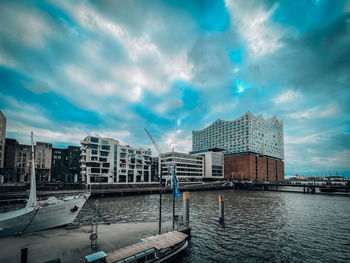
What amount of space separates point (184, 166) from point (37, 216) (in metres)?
123

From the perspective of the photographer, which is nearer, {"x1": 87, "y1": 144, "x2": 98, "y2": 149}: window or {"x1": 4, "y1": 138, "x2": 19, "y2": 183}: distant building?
{"x1": 87, "y1": 144, "x2": 98, "y2": 149}: window

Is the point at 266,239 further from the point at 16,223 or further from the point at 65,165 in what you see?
the point at 65,165

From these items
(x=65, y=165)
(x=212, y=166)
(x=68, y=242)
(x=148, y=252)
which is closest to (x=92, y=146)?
(x=65, y=165)

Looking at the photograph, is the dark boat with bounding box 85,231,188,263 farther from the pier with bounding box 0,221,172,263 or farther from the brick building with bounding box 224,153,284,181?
the brick building with bounding box 224,153,284,181

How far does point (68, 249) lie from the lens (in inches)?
692

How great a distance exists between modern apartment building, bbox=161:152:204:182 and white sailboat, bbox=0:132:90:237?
345 feet

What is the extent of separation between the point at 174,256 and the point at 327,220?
126 feet

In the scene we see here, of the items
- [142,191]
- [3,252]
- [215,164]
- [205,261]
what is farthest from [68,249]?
[215,164]

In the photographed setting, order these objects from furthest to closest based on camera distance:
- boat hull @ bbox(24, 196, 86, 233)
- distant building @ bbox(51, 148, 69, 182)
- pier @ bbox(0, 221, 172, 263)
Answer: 1. distant building @ bbox(51, 148, 69, 182)
2. boat hull @ bbox(24, 196, 86, 233)
3. pier @ bbox(0, 221, 172, 263)

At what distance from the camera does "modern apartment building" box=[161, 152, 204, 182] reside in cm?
13750

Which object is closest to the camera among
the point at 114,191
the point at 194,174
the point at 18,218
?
A: the point at 18,218

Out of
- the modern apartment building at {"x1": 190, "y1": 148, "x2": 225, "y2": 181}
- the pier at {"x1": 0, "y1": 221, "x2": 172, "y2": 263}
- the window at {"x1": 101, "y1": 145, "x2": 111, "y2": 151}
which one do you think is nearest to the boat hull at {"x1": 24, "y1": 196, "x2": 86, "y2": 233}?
the pier at {"x1": 0, "y1": 221, "x2": 172, "y2": 263}

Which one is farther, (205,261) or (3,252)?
(205,261)

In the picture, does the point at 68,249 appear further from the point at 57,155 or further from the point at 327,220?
the point at 57,155
